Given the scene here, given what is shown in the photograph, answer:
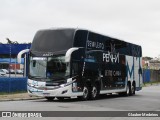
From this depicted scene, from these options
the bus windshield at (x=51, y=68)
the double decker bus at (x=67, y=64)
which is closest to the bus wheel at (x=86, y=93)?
the double decker bus at (x=67, y=64)

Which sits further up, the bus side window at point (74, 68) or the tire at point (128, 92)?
the bus side window at point (74, 68)

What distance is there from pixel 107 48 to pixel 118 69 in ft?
9.34

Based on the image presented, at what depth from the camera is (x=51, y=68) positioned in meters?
22.4

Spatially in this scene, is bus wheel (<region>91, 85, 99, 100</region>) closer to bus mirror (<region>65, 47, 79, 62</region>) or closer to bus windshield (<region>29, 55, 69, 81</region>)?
bus windshield (<region>29, 55, 69, 81</region>)

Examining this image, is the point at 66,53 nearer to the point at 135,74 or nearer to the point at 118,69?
the point at 118,69

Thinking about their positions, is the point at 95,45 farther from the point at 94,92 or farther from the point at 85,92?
the point at 85,92

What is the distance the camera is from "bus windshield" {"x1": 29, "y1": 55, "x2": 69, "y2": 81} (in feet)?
73.1

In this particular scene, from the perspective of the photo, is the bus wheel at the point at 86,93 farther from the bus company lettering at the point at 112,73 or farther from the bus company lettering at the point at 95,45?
the bus company lettering at the point at 112,73

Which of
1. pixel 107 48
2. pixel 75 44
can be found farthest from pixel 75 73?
pixel 107 48

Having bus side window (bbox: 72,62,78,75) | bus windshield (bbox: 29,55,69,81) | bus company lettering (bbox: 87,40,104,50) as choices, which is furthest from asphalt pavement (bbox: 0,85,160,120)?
bus company lettering (bbox: 87,40,104,50)

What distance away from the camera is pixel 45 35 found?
23.1 meters

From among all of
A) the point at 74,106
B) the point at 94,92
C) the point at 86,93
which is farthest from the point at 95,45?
the point at 74,106

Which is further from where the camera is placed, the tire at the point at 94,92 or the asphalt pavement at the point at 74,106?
the tire at the point at 94,92

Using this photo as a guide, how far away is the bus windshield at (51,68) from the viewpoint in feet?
73.1
